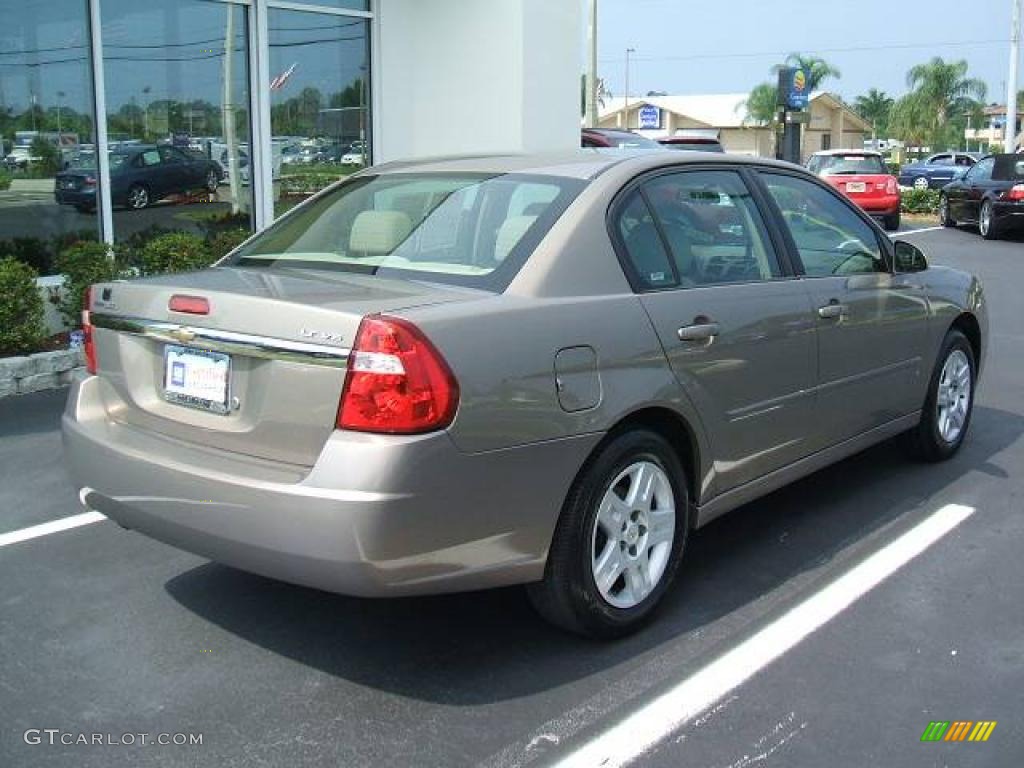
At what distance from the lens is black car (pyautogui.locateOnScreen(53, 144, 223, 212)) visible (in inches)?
369

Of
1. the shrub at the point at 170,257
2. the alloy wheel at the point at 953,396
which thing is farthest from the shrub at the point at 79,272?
the alloy wheel at the point at 953,396

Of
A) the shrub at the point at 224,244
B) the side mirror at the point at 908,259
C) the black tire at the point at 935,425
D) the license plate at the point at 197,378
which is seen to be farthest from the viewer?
the shrub at the point at 224,244

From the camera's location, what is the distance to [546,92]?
38.7 feet

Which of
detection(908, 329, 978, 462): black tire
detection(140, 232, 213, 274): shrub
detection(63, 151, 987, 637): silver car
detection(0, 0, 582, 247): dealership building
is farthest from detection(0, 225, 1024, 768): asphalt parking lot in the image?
detection(0, 0, 582, 247): dealership building

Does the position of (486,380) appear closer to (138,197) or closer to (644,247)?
(644,247)

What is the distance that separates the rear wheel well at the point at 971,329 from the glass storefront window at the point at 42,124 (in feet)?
22.7

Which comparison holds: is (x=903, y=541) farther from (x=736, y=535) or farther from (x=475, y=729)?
(x=475, y=729)

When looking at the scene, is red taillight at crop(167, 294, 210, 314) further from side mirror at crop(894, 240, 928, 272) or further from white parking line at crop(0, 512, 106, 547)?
side mirror at crop(894, 240, 928, 272)

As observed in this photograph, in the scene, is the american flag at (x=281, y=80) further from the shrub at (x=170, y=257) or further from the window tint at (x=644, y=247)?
the window tint at (x=644, y=247)

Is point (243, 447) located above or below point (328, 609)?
above

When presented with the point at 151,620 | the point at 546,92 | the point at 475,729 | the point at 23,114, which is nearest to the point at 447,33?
the point at 546,92

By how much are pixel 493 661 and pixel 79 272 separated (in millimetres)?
5600

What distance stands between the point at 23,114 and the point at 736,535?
23.4 feet

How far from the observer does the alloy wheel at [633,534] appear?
3602 millimetres
